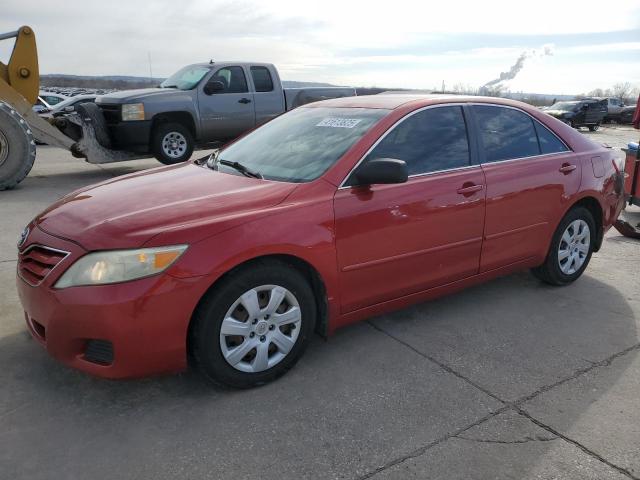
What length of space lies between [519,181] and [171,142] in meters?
7.74

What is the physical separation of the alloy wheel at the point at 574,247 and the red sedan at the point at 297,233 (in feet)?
0.09

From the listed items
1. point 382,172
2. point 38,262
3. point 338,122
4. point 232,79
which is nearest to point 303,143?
point 338,122

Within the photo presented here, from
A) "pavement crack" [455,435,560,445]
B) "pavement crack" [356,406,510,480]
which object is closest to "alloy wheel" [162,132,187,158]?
"pavement crack" [356,406,510,480]

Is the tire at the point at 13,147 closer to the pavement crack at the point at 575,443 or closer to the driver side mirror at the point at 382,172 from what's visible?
the driver side mirror at the point at 382,172

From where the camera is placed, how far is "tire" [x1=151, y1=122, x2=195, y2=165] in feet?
32.9

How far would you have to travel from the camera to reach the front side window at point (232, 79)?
1070 cm

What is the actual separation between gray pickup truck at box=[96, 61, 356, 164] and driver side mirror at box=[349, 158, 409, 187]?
6.94 metres

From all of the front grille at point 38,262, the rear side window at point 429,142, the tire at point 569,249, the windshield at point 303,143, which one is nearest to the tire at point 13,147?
the windshield at point 303,143

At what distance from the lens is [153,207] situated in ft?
9.64

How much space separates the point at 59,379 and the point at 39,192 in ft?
21.2

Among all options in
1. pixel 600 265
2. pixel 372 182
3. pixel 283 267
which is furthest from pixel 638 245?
pixel 283 267

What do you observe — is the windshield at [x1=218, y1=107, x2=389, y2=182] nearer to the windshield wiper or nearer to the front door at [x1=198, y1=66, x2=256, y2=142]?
the windshield wiper

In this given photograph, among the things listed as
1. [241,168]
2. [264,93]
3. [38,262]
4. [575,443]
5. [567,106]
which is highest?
[264,93]

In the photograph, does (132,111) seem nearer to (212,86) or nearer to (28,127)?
(212,86)
